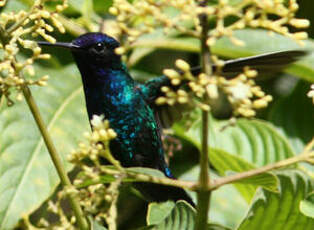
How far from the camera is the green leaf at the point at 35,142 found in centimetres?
245

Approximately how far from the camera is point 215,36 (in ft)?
4.14

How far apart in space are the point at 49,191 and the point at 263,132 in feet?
3.84

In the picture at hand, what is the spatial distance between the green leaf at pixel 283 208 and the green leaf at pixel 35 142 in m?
0.82

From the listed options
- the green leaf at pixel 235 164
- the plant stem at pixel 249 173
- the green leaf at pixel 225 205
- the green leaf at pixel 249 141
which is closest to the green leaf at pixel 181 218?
the plant stem at pixel 249 173

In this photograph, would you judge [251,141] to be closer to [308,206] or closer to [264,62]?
[264,62]

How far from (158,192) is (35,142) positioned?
569 millimetres

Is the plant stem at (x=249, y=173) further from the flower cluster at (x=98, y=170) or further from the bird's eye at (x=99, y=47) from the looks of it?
the bird's eye at (x=99, y=47)

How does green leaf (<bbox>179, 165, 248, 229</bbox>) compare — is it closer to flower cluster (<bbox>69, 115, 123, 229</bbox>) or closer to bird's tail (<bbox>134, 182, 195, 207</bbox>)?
bird's tail (<bbox>134, 182, 195, 207</bbox>)

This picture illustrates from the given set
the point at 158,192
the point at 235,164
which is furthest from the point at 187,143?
the point at 158,192

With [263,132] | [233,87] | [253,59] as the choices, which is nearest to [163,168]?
[253,59]

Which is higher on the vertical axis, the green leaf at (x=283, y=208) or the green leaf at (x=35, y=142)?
the green leaf at (x=283, y=208)

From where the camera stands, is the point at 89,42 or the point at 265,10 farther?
the point at 89,42

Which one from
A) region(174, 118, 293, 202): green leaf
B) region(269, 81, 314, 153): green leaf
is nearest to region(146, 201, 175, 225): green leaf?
region(174, 118, 293, 202): green leaf

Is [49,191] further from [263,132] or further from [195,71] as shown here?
[263,132]
